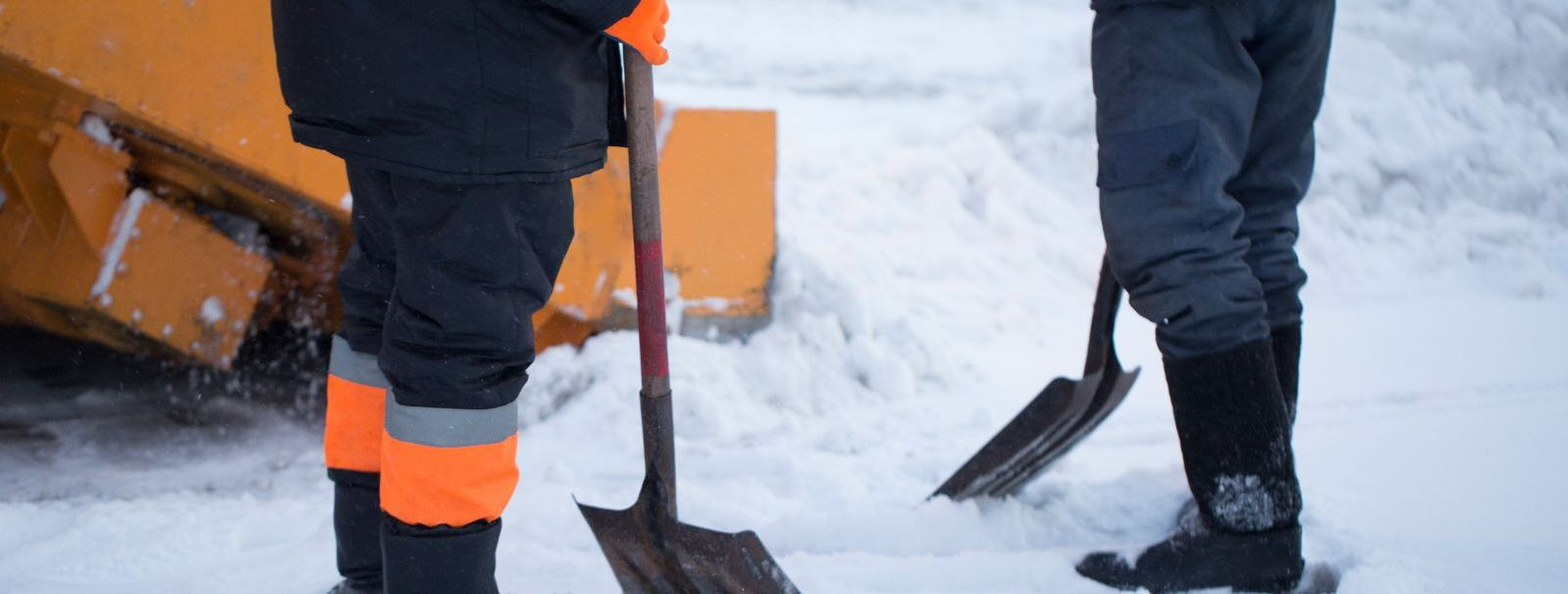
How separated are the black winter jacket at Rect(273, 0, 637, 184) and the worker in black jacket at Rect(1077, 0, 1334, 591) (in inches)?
27.7

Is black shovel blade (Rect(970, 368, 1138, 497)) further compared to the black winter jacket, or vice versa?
black shovel blade (Rect(970, 368, 1138, 497))

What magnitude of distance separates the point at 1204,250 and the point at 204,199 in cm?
195

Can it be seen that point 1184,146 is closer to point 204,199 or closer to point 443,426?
point 443,426

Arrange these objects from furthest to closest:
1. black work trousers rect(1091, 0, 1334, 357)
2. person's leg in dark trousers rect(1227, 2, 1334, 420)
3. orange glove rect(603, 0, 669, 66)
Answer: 1. person's leg in dark trousers rect(1227, 2, 1334, 420)
2. black work trousers rect(1091, 0, 1334, 357)
3. orange glove rect(603, 0, 669, 66)

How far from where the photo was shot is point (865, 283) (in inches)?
108

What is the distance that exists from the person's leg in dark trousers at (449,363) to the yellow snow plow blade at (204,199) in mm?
914

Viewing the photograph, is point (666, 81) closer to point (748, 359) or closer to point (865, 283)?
point (865, 283)

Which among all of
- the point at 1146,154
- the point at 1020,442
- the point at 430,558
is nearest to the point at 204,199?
the point at 430,558

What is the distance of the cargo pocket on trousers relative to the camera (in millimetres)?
1364

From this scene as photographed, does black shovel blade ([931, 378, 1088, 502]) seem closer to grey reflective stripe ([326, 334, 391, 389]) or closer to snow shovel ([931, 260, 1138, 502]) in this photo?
snow shovel ([931, 260, 1138, 502])

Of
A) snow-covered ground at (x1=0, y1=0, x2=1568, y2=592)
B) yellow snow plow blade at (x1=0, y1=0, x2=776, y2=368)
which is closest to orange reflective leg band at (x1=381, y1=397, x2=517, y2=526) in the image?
snow-covered ground at (x1=0, y1=0, x2=1568, y2=592)

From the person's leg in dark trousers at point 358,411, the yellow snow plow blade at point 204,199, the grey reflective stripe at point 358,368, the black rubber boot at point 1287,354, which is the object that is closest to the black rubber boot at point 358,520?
the person's leg in dark trousers at point 358,411

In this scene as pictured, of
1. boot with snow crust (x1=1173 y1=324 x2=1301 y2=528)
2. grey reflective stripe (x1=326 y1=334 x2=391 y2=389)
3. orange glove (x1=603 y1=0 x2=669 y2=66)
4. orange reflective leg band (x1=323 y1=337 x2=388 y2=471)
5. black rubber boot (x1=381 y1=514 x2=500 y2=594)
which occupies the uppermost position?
orange glove (x1=603 y1=0 x2=669 y2=66)

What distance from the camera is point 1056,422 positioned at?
1.69 meters
